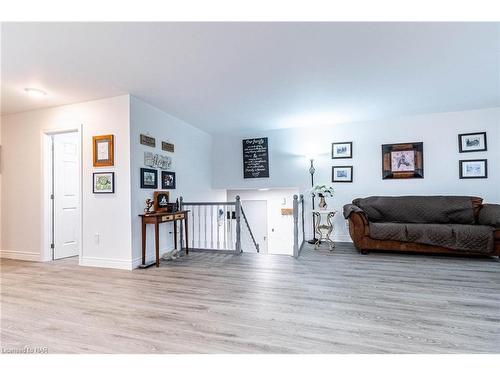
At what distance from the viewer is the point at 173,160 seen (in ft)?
14.2

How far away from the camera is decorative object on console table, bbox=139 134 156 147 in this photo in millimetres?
3582

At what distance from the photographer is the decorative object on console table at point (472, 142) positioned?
4.19 metres

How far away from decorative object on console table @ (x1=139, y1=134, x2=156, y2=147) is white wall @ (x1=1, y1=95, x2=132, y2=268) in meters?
0.25

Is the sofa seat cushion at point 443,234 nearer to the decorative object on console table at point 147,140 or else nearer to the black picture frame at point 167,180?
the black picture frame at point 167,180

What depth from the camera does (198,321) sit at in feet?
6.22

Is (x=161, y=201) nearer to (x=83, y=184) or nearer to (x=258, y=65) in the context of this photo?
(x=83, y=184)

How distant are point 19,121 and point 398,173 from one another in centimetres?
653

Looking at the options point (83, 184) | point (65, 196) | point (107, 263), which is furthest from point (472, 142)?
point (65, 196)

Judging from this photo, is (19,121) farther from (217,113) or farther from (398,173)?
(398,173)

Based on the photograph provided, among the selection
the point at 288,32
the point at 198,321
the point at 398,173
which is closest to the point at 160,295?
the point at 198,321

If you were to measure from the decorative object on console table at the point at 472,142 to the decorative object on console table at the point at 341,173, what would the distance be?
1812mm

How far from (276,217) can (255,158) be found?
1.83 metres

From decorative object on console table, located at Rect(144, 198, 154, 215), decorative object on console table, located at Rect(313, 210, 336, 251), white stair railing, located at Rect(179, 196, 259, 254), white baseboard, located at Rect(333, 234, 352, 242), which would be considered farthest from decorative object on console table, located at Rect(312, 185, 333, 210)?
decorative object on console table, located at Rect(144, 198, 154, 215)
